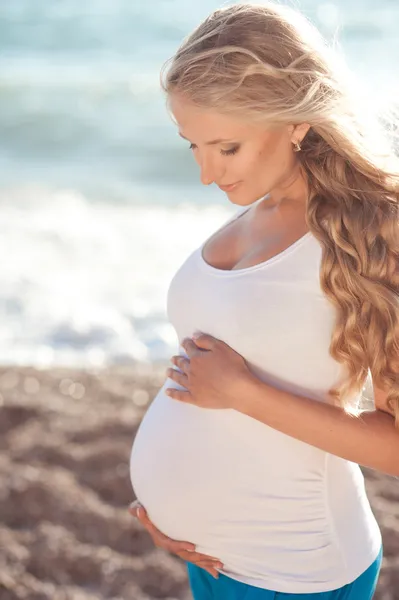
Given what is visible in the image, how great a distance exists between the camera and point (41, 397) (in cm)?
462

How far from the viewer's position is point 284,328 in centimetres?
180

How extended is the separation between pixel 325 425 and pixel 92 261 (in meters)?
5.66

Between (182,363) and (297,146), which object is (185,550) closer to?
(182,363)

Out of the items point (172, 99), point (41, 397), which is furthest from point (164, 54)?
point (172, 99)

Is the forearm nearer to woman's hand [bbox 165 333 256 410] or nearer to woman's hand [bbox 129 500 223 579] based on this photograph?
woman's hand [bbox 165 333 256 410]

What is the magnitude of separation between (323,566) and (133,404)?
110 inches

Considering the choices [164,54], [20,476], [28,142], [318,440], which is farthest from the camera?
[164,54]

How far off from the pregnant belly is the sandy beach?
1.32 m

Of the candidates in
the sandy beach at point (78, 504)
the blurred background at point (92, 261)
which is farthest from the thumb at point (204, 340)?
the sandy beach at point (78, 504)

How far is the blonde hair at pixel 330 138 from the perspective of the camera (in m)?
1.78

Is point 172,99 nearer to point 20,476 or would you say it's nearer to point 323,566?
point 323,566

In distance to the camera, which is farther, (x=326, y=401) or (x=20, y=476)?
(x=20, y=476)

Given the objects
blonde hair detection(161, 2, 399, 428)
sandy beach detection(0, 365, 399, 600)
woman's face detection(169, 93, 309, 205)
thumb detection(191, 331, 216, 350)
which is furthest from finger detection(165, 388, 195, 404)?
sandy beach detection(0, 365, 399, 600)

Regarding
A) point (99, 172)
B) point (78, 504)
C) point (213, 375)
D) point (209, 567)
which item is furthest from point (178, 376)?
point (99, 172)
